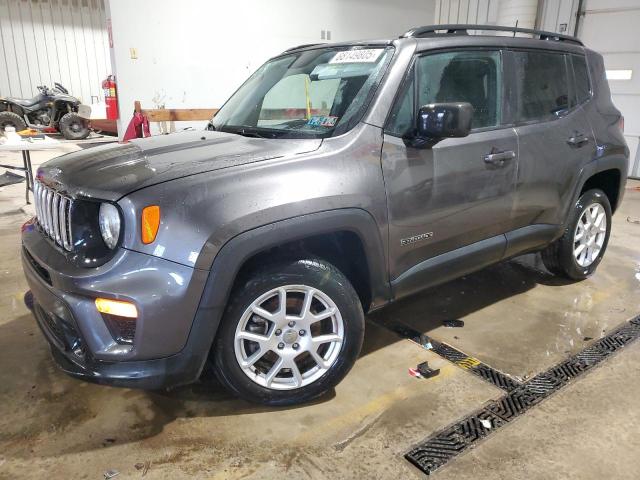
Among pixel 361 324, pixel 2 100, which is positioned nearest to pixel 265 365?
pixel 361 324

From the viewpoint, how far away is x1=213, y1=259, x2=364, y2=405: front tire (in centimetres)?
206

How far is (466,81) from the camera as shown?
2.70m

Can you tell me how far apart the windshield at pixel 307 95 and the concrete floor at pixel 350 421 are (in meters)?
1.31

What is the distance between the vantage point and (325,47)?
9.44ft

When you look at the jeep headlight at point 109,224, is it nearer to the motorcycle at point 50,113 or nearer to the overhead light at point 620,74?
the overhead light at point 620,74

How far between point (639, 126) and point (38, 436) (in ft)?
30.2

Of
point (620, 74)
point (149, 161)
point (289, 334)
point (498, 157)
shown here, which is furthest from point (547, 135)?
point (620, 74)

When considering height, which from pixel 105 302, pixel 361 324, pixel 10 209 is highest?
pixel 105 302

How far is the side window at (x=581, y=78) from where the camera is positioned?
11.0 feet

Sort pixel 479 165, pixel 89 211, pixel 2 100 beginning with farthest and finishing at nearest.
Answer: pixel 2 100
pixel 479 165
pixel 89 211

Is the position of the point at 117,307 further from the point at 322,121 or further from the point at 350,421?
the point at 322,121

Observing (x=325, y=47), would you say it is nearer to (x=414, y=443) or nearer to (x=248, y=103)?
(x=248, y=103)

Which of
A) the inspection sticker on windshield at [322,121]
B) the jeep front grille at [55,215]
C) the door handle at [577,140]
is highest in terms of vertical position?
the inspection sticker on windshield at [322,121]

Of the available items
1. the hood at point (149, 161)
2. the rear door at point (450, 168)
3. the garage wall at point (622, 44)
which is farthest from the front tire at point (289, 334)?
the garage wall at point (622, 44)
